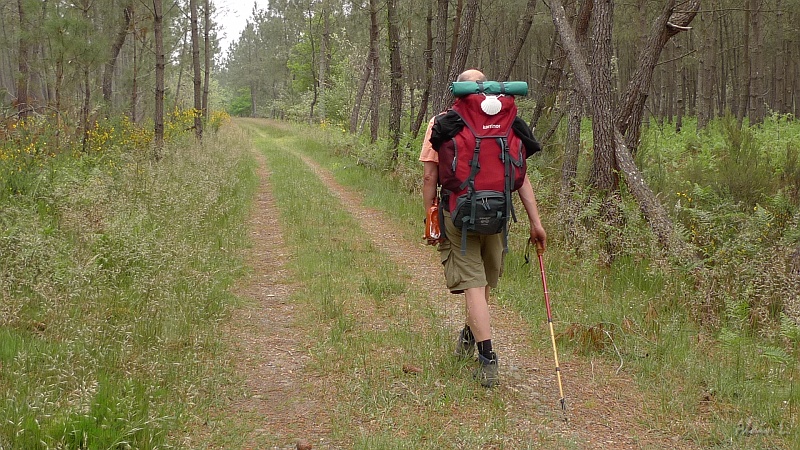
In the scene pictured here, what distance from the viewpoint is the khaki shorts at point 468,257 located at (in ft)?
14.4

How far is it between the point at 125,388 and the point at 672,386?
11.6ft

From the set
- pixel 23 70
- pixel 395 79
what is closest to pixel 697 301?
pixel 395 79

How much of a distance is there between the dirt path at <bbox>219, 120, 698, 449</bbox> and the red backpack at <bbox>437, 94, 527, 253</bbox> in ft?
4.07

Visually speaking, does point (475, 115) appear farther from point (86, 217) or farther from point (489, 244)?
point (86, 217)

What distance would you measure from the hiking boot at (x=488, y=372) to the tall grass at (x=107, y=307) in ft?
6.04

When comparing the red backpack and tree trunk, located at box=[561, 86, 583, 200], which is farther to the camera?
tree trunk, located at box=[561, 86, 583, 200]

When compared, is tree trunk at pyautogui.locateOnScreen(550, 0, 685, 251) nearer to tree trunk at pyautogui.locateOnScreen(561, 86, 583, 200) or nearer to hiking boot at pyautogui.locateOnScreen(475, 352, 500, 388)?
tree trunk at pyautogui.locateOnScreen(561, 86, 583, 200)

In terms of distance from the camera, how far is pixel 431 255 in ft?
28.5

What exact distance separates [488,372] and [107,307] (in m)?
3.01

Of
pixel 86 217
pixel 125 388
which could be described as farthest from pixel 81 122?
pixel 125 388

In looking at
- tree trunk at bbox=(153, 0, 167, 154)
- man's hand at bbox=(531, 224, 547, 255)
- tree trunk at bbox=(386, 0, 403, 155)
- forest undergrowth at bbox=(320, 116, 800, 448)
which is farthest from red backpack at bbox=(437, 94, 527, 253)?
tree trunk at bbox=(386, 0, 403, 155)

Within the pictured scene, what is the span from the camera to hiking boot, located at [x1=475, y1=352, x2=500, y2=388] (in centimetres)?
438

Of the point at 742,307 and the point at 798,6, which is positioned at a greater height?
the point at 798,6

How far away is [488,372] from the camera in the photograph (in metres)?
4.39
